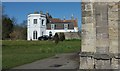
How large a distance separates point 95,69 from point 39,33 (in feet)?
237

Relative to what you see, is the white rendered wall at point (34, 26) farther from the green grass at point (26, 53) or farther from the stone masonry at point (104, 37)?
the stone masonry at point (104, 37)

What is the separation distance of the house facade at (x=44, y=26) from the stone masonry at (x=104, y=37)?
2761 inches

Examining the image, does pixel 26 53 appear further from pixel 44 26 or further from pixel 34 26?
pixel 44 26

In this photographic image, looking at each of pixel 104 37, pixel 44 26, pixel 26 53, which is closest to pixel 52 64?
pixel 104 37

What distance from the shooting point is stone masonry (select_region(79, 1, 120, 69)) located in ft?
36.5

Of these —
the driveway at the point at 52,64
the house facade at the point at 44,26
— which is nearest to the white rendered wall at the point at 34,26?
the house facade at the point at 44,26

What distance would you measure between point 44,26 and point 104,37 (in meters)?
76.4

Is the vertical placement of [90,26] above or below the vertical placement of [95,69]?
above

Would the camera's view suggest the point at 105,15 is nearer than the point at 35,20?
Yes

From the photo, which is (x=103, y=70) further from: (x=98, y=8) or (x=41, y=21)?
(x=41, y=21)

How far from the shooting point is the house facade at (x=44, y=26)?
8350 centimetres

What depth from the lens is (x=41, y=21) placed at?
86312 mm

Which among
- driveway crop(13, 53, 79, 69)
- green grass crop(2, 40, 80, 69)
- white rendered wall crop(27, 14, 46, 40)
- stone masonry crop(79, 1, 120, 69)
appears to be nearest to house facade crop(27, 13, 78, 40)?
white rendered wall crop(27, 14, 46, 40)

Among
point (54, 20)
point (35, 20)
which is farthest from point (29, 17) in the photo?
point (54, 20)
